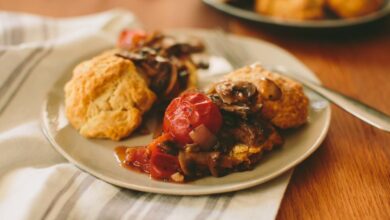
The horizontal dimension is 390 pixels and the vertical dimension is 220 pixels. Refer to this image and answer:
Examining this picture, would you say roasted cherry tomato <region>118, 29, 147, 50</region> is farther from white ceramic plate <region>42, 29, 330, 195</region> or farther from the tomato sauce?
the tomato sauce

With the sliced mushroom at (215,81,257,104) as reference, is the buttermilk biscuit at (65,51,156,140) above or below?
below

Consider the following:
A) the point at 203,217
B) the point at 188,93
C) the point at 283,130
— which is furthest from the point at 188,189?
the point at 283,130

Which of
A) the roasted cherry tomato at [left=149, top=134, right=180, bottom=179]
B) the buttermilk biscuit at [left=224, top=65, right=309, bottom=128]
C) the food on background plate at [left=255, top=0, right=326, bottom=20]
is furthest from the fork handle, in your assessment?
the food on background plate at [left=255, top=0, right=326, bottom=20]

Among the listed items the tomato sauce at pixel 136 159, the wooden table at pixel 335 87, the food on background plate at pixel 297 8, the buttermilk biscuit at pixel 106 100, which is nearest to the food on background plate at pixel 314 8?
the food on background plate at pixel 297 8

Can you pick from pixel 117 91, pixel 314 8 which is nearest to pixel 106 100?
pixel 117 91

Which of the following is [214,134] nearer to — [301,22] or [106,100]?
[106,100]

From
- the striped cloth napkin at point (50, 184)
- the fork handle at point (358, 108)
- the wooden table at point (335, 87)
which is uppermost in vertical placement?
the fork handle at point (358, 108)

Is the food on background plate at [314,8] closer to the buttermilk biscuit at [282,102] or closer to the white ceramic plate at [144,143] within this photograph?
the white ceramic plate at [144,143]
